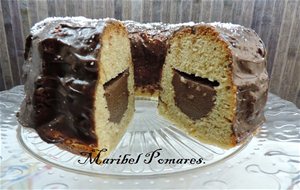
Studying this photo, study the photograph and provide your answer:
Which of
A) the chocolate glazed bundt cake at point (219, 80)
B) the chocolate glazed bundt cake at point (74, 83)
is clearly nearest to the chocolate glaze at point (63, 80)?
the chocolate glazed bundt cake at point (74, 83)

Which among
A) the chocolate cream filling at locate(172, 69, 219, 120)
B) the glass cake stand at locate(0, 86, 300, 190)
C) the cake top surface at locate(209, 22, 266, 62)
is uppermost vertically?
the cake top surface at locate(209, 22, 266, 62)

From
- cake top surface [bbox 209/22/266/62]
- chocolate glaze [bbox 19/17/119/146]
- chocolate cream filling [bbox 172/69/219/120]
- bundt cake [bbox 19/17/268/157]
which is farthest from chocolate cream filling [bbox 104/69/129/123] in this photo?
cake top surface [bbox 209/22/266/62]

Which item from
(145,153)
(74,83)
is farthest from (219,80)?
(74,83)

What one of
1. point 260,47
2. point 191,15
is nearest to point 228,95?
point 260,47

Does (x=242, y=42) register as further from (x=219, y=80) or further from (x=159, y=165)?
(x=159, y=165)

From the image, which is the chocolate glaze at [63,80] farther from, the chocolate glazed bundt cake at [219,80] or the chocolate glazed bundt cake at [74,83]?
the chocolate glazed bundt cake at [219,80]

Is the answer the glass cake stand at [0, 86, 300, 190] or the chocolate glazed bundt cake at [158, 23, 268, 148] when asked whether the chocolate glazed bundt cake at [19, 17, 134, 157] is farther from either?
the chocolate glazed bundt cake at [158, 23, 268, 148]

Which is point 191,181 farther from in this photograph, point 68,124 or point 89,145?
point 68,124
